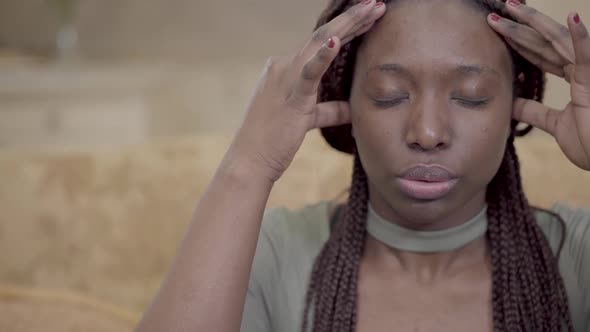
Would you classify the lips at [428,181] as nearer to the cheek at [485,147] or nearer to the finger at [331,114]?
the cheek at [485,147]

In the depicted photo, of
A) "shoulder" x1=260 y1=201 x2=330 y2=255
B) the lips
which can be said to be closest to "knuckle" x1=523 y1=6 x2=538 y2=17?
the lips

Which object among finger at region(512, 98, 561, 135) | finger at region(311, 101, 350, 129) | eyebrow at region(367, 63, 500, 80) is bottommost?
finger at region(512, 98, 561, 135)

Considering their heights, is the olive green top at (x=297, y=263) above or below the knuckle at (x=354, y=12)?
below

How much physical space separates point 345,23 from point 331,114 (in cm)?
17

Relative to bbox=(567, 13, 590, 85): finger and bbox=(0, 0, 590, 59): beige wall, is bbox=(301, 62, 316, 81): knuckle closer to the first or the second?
bbox=(567, 13, 590, 85): finger

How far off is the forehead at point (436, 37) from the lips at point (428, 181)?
0.14m

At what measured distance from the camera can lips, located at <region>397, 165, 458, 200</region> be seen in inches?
43.6

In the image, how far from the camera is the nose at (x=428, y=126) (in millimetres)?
1079

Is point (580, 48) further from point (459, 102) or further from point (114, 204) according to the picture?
point (114, 204)

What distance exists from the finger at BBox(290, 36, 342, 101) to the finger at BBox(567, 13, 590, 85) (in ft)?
1.03

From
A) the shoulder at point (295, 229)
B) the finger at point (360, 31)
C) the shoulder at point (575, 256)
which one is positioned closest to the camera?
the finger at point (360, 31)

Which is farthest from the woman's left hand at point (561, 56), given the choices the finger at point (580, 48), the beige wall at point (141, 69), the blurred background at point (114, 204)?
the beige wall at point (141, 69)

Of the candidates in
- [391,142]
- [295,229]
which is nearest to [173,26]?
[295,229]

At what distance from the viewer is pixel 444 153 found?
110cm
